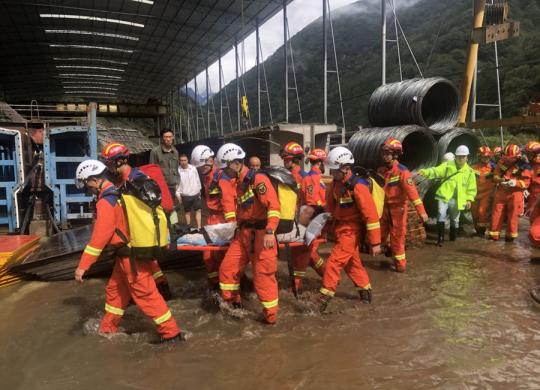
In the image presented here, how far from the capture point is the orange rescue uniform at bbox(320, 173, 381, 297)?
4.23 m

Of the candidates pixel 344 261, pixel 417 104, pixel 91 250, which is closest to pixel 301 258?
pixel 344 261

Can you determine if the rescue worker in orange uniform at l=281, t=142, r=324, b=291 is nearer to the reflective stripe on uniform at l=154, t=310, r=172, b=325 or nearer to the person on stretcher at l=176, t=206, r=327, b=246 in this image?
the person on stretcher at l=176, t=206, r=327, b=246

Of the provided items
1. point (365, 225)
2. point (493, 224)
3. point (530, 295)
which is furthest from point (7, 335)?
point (493, 224)

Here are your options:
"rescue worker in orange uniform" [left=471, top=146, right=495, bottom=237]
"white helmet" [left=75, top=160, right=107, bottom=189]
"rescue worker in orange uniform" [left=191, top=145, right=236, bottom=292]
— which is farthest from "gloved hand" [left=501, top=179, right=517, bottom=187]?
"white helmet" [left=75, top=160, right=107, bottom=189]

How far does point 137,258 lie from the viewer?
346 cm

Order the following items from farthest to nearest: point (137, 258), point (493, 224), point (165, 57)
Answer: point (165, 57), point (493, 224), point (137, 258)

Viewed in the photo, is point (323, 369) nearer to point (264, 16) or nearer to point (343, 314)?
point (343, 314)

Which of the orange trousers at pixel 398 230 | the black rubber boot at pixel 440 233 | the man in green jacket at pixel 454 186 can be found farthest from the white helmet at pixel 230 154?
the black rubber boot at pixel 440 233

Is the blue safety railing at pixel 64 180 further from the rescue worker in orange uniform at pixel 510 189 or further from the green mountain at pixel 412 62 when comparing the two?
the green mountain at pixel 412 62

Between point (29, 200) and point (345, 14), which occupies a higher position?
point (345, 14)

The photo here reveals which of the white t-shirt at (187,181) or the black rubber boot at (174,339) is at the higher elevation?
the white t-shirt at (187,181)

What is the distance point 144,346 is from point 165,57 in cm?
2368

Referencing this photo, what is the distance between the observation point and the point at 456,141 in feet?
29.0

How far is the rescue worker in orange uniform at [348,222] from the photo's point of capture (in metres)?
4.23
